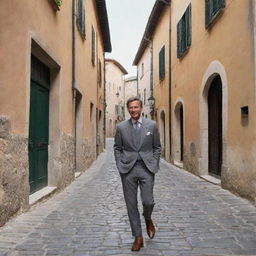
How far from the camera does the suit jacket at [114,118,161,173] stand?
3.71 m

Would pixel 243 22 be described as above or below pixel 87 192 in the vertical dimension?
above

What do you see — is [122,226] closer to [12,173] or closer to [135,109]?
[12,173]

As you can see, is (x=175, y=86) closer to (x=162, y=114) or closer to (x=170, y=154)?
(x=170, y=154)

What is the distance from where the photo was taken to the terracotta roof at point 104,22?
642 inches

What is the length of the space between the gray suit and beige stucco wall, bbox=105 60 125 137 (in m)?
39.0

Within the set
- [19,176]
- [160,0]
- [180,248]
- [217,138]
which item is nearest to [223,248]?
[180,248]

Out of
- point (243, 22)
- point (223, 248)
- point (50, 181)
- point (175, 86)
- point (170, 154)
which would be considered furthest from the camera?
point (170, 154)

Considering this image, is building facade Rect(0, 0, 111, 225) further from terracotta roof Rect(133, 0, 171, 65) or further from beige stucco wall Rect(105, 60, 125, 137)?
beige stucco wall Rect(105, 60, 125, 137)

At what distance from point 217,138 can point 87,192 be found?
12.3 ft

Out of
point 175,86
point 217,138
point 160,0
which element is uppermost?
point 160,0

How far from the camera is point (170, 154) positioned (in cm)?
1509

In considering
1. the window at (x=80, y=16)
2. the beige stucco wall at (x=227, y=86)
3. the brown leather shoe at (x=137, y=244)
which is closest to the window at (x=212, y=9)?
the beige stucco wall at (x=227, y=86)

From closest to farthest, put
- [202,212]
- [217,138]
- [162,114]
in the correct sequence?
[202,212], [217,138], [162,114]

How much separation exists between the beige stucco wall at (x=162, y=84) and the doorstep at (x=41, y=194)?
9.31m
